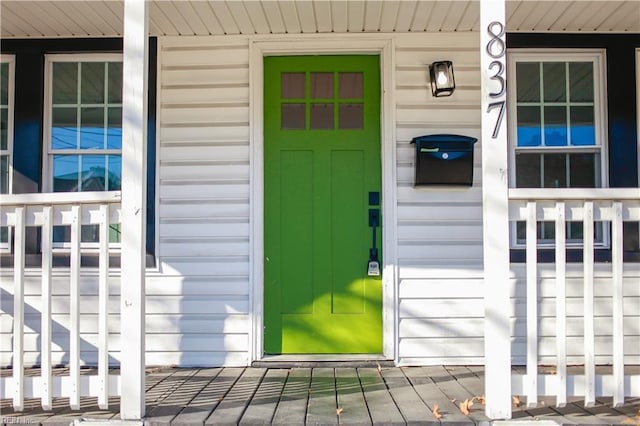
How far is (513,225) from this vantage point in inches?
144

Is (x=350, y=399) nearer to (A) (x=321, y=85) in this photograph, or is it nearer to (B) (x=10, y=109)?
(A) (x=321, y=85)

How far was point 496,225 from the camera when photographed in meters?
2.54

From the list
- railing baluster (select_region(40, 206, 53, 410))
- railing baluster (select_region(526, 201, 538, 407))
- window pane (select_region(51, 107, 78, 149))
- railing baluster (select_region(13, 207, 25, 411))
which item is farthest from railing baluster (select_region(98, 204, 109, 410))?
railing baluster (select_region(526, 201, 538, 407))

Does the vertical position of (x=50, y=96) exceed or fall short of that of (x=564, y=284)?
it exceeds it

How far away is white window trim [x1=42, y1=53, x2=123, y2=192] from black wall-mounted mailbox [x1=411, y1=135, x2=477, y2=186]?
2248 millimetres

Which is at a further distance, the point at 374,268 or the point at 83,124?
the point at 83,124

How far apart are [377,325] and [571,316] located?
140 centimetres

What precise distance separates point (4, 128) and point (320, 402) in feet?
10.3

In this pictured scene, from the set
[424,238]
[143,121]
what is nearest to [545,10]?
[424,238]

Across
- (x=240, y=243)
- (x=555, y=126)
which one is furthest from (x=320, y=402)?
(x=555, y=126)

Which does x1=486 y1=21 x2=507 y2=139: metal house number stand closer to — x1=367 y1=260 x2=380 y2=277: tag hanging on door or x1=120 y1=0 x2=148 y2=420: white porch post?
x1=367 y1=260 x2=380 y2=277: tag hanging on door

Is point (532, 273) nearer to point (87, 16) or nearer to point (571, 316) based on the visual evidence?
point (571, 316)

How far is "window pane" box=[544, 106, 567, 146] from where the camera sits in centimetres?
378

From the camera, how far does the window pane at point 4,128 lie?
152 inches
